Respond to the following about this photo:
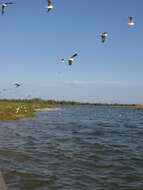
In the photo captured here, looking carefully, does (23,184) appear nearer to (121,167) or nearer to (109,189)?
(109,189)

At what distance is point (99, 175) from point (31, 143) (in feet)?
44.0

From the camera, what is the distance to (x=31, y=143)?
32469mm

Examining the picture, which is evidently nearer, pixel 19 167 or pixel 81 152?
pixel 19 167

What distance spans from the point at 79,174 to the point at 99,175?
1043 millimetres

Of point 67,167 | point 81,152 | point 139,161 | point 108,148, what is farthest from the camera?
point 108,148

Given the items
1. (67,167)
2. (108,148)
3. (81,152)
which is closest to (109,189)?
(67,167)

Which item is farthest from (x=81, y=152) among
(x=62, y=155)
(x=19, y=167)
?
(x=19, y=167)

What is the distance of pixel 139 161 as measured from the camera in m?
24.9

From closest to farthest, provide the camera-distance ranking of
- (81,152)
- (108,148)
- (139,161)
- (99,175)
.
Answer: (99,175) → (139,161) → (81,152) → (108,148)

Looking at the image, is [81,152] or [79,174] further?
[81,152]

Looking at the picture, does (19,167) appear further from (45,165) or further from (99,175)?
(99,175)

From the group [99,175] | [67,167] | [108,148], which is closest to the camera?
[99,175]

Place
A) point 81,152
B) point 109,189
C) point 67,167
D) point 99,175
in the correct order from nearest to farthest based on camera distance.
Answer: point 109,189, point 99,175, point 67,167, point 81,152

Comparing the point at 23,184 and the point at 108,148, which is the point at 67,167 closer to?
the point at 23,184
